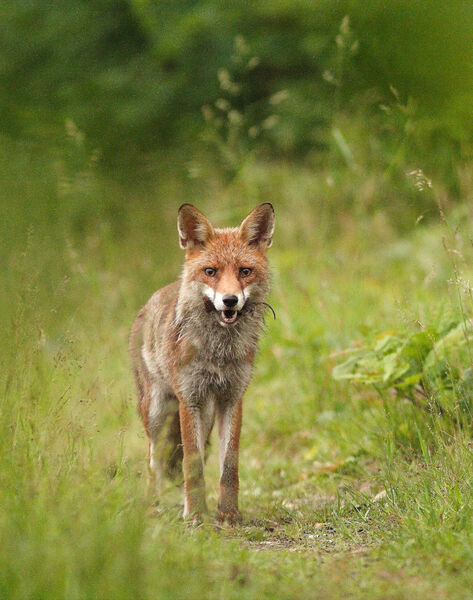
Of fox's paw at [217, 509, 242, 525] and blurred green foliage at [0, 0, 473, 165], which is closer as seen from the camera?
fox's paw at [217, 509, 242, 525]

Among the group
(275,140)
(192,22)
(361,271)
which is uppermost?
Answer: (192,22)

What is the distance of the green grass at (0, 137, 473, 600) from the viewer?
297cm

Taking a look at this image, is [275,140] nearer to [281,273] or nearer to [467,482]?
[281,273]

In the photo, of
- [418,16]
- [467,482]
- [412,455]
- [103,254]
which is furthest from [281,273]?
[418,16]

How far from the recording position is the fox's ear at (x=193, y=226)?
4.92m

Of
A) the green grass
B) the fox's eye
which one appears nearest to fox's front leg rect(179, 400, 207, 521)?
the green grass

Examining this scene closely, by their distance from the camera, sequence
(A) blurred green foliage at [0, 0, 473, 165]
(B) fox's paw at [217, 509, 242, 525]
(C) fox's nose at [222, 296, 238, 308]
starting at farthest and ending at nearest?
(A) blurred green foliage at [0, 0, 473, 165]
(B) fox's paw at [217, 509, 242, 525]
(C) fox's nose at [222, 296, 238, 308]

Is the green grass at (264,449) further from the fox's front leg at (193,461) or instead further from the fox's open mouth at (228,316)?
the fox's open mouth at (228,316)

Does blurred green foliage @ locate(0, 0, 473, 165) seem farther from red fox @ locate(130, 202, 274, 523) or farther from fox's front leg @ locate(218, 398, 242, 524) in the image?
fox's front leg @ locate(218, 398, 242, 524)

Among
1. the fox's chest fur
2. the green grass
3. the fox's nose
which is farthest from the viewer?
the fox's chest fur

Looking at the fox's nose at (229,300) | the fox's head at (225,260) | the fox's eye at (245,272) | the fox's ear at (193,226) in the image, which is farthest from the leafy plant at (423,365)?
the fox's ear at (193,226)

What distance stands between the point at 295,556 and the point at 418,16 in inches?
97.1

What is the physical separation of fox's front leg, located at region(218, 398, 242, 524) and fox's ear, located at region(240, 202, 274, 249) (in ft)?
3.49

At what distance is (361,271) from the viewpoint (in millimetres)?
8383
